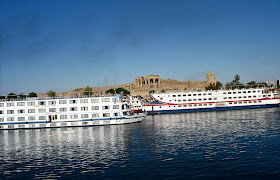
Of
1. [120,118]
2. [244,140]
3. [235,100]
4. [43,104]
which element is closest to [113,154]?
[244,140]

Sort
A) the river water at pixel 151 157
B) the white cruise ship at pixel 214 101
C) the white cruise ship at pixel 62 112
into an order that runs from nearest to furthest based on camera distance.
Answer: the river water at pixel 151 157, the white cruise ship at pixel 62 112, the white cruise ship at pixel 214 101

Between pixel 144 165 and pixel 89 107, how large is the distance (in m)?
46.2

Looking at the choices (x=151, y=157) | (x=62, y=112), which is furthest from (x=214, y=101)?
(x=151, y=157)

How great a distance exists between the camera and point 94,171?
100ft

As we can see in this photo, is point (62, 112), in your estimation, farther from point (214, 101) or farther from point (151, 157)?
point (214, 101)

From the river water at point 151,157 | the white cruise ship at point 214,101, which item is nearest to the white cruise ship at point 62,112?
the river water at point 151,157

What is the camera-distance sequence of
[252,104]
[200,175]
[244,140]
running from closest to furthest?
[200,175]
[244,140]
[252,104]

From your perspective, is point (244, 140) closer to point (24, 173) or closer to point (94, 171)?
point (94, 171)

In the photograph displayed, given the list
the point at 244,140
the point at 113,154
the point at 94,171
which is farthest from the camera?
the point at 244,140

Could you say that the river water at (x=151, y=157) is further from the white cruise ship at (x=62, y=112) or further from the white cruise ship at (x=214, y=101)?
the white cruise ship at (x=214, y=101)

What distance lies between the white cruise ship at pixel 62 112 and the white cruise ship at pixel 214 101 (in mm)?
47579

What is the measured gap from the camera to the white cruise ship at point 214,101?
120 m

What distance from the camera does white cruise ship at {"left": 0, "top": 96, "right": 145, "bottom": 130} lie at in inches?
2968

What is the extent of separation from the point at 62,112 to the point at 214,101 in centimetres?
7113
